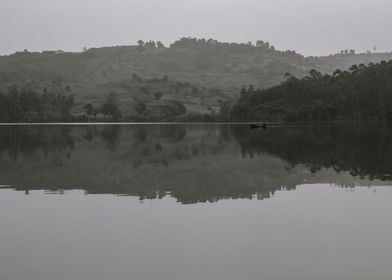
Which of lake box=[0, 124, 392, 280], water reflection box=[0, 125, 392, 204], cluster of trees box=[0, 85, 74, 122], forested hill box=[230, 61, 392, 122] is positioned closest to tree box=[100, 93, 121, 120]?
cluster of trees box=[0, 85, 74, 122]

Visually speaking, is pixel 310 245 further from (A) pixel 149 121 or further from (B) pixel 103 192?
(A) pixel 149 121

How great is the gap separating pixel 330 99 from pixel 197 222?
422ft

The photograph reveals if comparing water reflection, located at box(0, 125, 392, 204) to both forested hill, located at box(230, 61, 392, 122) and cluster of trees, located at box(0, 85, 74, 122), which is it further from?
cluster of trees, located at box(0, 85, 74, 122)

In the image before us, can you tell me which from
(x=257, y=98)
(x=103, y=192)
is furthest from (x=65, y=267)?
(x=257, y=98)

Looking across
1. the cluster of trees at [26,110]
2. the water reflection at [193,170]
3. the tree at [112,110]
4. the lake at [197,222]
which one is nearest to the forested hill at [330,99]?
the tree at [112,110]

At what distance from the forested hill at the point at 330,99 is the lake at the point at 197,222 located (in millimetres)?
103082

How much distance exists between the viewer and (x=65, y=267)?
1449 cm

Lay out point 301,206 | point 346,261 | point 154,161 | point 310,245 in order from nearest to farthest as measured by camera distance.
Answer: point 346,261 < point 310,245 < point 301,206 < point 154,161

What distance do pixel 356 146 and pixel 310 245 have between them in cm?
3958

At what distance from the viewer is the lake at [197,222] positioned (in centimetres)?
1434

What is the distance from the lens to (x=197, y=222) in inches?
771

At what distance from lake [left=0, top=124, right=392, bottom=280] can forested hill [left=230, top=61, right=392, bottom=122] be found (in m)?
103

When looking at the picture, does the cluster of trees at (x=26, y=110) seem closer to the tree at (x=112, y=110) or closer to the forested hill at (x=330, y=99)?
the tree at (x=112, y=110)

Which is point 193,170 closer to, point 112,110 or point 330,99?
point 330,99
